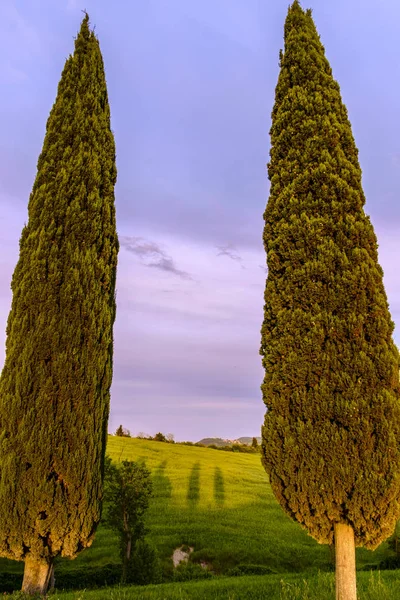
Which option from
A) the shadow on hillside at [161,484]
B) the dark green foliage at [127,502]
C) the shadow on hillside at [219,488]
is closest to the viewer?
the dark green foliage at [127,502]

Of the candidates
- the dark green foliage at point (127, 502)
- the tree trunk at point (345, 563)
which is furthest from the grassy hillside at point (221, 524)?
the tree trunk at point (345, 563)

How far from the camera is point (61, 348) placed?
912 cm

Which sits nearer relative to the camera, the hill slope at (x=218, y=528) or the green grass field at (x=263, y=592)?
the green grass field at (x=263, y=592)

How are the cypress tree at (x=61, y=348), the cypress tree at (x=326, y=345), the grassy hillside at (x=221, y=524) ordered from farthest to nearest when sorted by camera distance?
the grassy hillside at (x=221, y=524) → the cypress tree at (x=61, y=348) → the cypress tree at (x=326, y=345)

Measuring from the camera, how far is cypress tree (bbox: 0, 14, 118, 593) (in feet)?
28.0

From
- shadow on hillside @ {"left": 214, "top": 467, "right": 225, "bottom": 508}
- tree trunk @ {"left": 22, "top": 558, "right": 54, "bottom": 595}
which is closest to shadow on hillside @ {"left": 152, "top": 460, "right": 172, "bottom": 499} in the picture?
shadow on hillside @ {"left": 214, "top": 467, "right": 225, "bottom": 508}

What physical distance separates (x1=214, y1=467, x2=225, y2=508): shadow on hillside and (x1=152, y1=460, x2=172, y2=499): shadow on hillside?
344cm

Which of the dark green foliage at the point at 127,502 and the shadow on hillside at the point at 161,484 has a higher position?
the dark green foliage at the point at 127,502

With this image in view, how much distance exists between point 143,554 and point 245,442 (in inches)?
2201

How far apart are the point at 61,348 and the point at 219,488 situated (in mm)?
30276

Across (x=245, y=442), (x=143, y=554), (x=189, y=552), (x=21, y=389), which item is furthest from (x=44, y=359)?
(x=245, y=442)

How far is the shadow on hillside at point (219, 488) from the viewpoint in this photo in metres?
31.8

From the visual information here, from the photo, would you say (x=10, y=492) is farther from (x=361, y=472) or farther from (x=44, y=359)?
(x=361, y=472)

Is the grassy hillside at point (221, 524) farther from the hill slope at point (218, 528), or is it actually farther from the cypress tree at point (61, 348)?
the cypress tree at point (61, 348)
